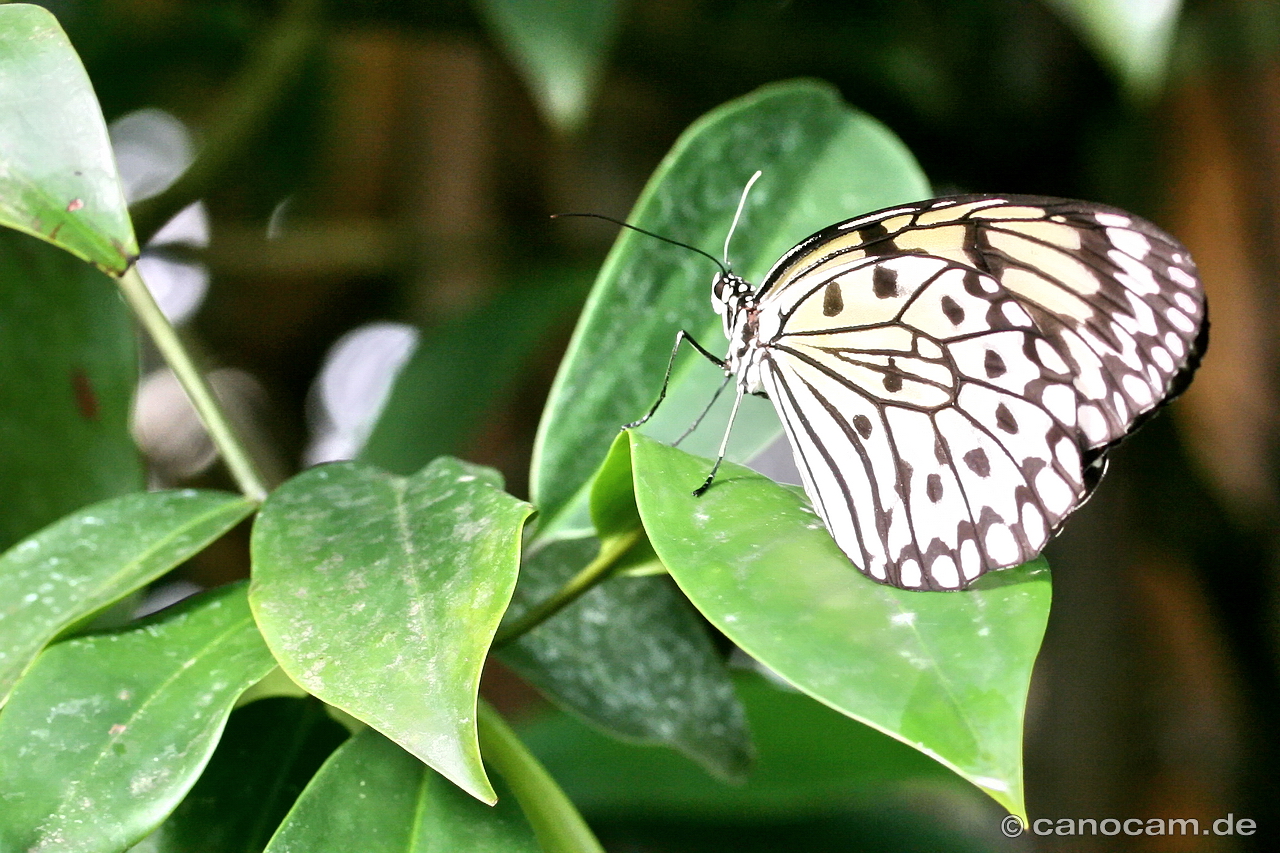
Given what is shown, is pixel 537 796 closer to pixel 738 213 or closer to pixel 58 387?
pixel 738 213

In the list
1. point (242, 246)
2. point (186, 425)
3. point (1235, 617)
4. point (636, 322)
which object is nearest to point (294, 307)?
point (186, 425)

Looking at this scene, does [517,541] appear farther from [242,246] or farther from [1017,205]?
[242,246]

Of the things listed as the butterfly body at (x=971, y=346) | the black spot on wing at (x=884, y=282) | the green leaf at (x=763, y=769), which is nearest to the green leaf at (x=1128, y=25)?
the butterfly body at (x=971, y=346)

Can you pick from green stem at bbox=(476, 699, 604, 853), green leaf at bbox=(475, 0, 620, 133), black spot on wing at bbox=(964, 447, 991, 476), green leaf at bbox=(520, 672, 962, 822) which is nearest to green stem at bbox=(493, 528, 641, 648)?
green stem at bbox=(476, 699, 604, 853)

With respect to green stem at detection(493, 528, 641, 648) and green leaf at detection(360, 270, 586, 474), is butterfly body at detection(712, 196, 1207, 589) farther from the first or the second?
green leaf at detection(360, 270, 586, 474)

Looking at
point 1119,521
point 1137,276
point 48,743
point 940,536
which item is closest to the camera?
point 48,743

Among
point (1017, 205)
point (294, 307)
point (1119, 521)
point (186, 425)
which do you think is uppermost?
point (1017, 205)
